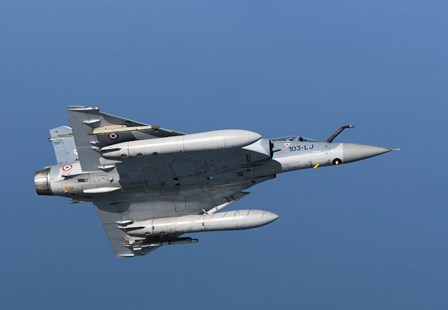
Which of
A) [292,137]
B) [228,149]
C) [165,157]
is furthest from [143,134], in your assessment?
[292,137]

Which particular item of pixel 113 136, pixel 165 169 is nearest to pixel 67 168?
pixel 113 136

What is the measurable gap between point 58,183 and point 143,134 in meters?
4.16

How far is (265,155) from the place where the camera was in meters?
27.7

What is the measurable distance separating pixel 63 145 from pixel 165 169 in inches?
188

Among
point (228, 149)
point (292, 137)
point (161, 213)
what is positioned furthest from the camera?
→ point (161, 213)

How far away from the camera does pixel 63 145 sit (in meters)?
30.7

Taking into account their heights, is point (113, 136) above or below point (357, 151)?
above

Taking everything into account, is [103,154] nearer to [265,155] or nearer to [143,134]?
[143,134]

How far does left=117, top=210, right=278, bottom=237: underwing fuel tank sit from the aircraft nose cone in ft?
11.0

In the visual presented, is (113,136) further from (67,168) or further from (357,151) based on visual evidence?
(357,151)

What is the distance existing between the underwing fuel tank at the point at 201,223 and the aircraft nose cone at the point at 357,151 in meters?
3.36

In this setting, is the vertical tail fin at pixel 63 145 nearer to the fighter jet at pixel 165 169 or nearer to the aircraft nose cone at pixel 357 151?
the fighter jet at pixel 165 169

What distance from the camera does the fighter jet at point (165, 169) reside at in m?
26.8

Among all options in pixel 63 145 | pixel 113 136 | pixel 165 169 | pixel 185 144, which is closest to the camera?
pixel 185 144
